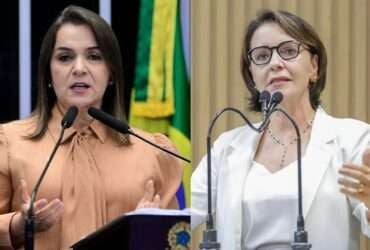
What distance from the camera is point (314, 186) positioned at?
4.72ft

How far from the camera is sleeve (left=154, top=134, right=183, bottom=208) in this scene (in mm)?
1645

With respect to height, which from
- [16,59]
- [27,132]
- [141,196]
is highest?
[16,59]

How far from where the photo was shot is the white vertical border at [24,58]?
170 cm

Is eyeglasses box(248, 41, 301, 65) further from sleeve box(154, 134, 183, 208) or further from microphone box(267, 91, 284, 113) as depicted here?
sleeve box(154, 134, 183, 208)

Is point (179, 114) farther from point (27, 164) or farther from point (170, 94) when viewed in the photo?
point (27, 164)

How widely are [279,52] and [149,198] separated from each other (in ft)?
1.24

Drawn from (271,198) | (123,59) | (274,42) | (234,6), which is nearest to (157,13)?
(123,59)

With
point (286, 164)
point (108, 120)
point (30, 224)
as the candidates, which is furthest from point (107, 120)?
point (286, 164)

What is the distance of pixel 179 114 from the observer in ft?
5.59

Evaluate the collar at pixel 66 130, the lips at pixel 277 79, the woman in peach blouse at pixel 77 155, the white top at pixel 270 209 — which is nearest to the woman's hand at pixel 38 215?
the woman in peach blouse at pixel 77 155

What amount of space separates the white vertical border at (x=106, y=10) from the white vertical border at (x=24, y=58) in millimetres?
152

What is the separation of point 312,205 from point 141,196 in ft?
1.17

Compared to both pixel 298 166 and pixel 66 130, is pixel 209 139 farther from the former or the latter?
pixel 66 130

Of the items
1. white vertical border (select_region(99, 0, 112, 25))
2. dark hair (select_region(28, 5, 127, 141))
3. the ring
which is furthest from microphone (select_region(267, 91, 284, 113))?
white vertical border (select_region(99, 0, 112, 25))
